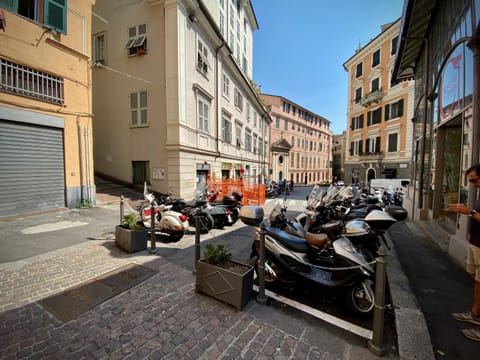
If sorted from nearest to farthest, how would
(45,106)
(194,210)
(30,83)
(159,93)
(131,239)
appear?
(131,239) → (194,210) → (30,83) → (45,106) → (159,93)

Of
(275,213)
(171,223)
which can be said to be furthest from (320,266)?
(171,223)

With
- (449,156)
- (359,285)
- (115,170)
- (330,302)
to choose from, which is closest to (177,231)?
(330,302)

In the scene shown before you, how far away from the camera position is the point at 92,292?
302 centimetres

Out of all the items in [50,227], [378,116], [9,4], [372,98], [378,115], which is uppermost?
[372,98]

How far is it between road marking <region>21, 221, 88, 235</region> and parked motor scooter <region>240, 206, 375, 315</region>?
19.2 ft

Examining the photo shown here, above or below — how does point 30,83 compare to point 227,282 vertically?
above

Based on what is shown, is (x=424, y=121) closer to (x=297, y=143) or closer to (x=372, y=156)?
(x=372, y=156)

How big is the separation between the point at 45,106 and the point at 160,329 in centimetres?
899

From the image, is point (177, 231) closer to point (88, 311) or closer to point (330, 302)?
point (88, 311)

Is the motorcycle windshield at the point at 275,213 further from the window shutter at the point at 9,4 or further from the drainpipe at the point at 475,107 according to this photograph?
the window shutter at the point at 9,4

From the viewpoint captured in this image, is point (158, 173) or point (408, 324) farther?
point (158, 173)

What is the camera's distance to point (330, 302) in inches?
118

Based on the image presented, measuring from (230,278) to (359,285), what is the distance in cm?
167

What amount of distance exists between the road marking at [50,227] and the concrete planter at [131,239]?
2811 millimetres
